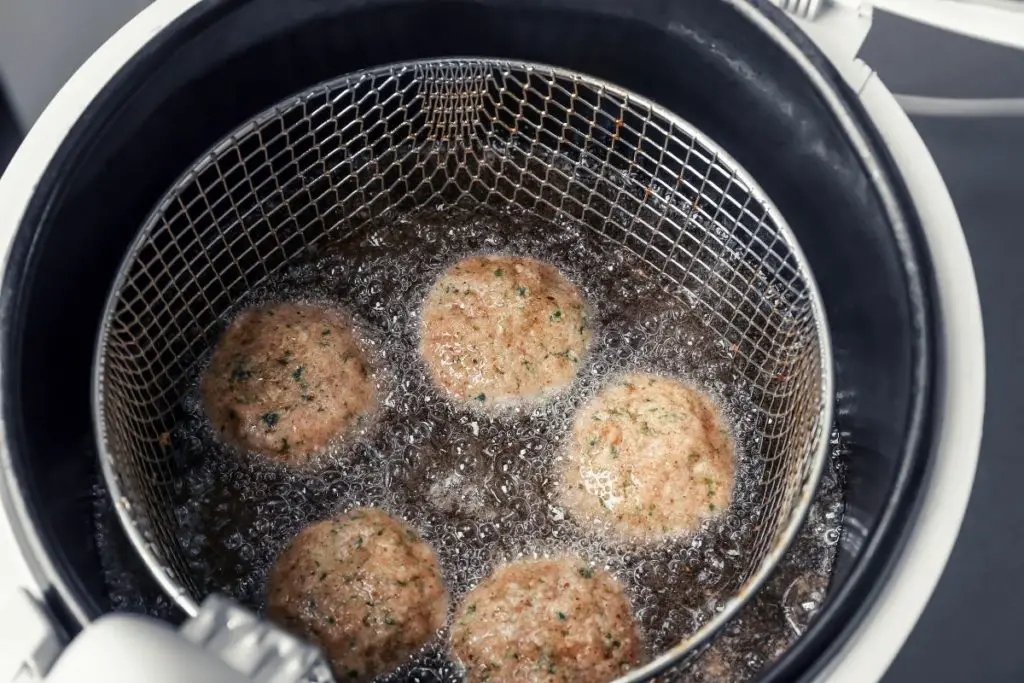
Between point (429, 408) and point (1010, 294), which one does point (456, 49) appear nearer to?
point (429, 408)

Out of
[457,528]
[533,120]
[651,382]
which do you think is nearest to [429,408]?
[457,528]

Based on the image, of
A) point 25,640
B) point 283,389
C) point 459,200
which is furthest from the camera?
point 459,200

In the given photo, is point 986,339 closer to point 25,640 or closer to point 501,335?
point 501,335

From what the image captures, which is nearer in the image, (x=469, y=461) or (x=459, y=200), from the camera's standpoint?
(x=469, y=461)

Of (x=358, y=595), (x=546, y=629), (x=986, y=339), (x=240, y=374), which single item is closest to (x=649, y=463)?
(x=546, y=629)

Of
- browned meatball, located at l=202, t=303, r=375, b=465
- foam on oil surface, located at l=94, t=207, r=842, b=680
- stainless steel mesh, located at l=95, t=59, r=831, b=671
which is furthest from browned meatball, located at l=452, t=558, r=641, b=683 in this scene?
browned meatball, located at l=202, t=303, r=375, b=465

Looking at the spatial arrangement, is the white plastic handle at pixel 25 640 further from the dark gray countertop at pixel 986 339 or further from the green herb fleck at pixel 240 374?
the dark gray countertop at pixel 986 339

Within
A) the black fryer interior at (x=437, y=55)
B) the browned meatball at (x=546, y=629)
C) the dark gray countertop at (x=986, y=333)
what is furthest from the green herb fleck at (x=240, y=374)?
the dark gray countertop at (x=986, y=333)
